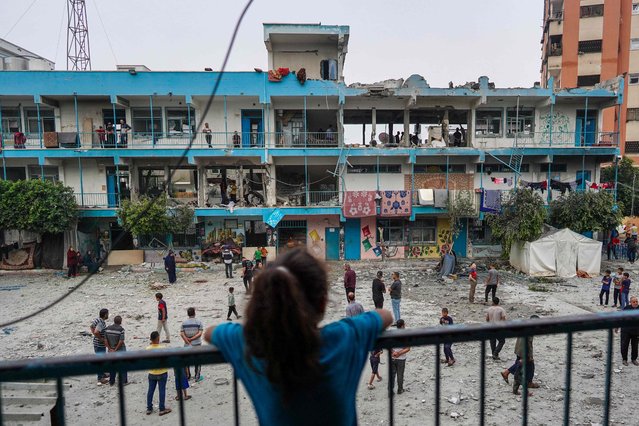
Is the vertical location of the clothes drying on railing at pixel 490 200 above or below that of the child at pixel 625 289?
above

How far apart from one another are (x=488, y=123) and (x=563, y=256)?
341 inches

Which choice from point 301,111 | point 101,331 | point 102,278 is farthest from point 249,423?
point 301,111

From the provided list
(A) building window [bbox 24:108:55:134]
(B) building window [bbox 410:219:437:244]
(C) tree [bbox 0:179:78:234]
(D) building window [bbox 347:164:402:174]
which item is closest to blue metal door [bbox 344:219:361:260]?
(D) building window [bbox 347:164:402:174]

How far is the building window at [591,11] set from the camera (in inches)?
1305

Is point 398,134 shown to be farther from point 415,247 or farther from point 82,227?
point 82,227

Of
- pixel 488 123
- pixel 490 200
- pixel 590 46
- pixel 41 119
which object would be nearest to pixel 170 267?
pixel 41 119

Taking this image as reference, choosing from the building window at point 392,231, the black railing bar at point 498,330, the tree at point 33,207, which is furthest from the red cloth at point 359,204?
the black railing bar at point 498,330

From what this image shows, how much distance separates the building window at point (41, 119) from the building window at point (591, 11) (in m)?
39.1

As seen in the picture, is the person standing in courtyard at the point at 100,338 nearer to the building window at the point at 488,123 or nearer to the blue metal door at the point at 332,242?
the blue metal door at the point at 332,242

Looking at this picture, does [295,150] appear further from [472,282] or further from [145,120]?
[472,282]

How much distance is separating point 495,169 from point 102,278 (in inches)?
799

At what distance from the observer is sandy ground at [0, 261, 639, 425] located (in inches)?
269

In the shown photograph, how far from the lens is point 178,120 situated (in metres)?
22.4

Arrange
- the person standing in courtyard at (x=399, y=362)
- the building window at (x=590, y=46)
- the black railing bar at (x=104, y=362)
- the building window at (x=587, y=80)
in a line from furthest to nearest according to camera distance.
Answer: the building window at (x=587, y=80)
the building window at (x=590, y=46)
the person standing in courtyard at (x=399, y=362)
the black railing bar at (x=104, y=362)
